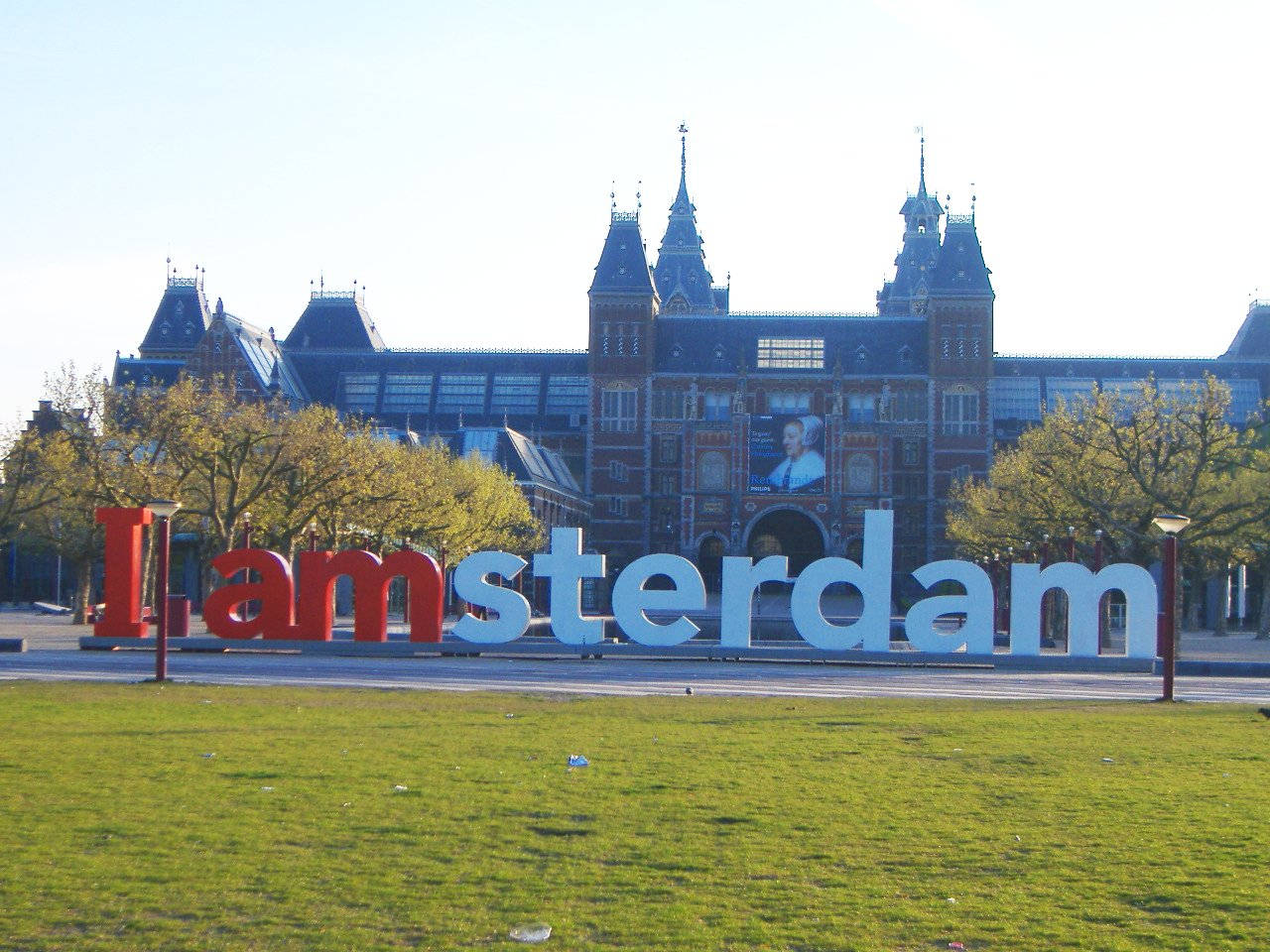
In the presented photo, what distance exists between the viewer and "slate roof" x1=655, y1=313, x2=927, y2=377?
263 ft

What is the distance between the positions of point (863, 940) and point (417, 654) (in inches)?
915

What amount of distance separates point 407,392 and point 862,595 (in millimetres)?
59406

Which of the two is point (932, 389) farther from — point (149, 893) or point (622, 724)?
point (149, 893)

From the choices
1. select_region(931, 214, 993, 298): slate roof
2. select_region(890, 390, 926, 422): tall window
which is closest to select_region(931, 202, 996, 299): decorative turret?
select_region(931, 214, 993, 298): slate roof

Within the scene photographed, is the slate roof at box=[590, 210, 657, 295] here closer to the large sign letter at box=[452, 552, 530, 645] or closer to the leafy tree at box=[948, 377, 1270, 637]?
the leafy tree at box=[948, 377, 1270, 637]

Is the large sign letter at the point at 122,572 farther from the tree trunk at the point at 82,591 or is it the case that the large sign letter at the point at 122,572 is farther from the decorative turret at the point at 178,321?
the decorative turret at the point at 178,321

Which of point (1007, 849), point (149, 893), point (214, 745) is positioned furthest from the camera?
point (214, 745)

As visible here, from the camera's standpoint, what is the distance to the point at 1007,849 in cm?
916

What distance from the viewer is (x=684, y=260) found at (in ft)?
316

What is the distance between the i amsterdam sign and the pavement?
1.87 feet

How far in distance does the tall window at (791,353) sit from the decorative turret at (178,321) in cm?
2947

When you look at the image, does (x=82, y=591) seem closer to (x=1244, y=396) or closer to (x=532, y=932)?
(x=532, y=932)

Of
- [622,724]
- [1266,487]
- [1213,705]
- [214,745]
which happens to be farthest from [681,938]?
[1266,487]

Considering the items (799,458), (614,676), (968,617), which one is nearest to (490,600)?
(614,676)
